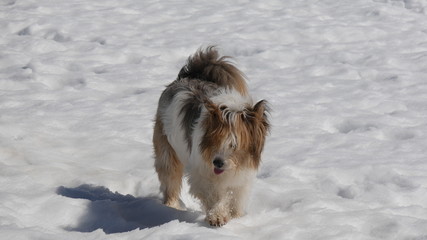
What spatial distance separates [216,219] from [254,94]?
4.29 metres

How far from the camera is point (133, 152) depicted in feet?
22.3

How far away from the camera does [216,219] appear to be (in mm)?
4844

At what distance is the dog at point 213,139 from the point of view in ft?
15.7

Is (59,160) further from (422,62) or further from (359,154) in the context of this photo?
(422,62)

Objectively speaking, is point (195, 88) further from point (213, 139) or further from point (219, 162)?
point (219, 162)

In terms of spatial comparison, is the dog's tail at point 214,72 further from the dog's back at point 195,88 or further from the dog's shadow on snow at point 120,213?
the dog's shadow on snow at point 120,213

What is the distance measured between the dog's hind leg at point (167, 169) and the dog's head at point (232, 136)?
0.90m

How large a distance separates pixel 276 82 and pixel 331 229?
4818mm

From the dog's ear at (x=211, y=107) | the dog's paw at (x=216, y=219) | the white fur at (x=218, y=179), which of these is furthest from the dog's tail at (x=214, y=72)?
the dog's paw at (x=216, y=219)

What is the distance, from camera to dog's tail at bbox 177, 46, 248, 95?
18.4ft

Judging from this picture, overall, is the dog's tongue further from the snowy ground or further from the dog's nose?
the snowy ground

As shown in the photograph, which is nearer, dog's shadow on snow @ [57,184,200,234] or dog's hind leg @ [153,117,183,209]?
dog's shadow on snow @ [57,184,200,234]

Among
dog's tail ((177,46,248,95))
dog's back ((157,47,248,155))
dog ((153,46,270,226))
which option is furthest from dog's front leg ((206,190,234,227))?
dog's tail ((177,46,248,95))

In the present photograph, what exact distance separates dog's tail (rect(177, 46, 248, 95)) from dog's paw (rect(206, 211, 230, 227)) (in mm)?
1185
